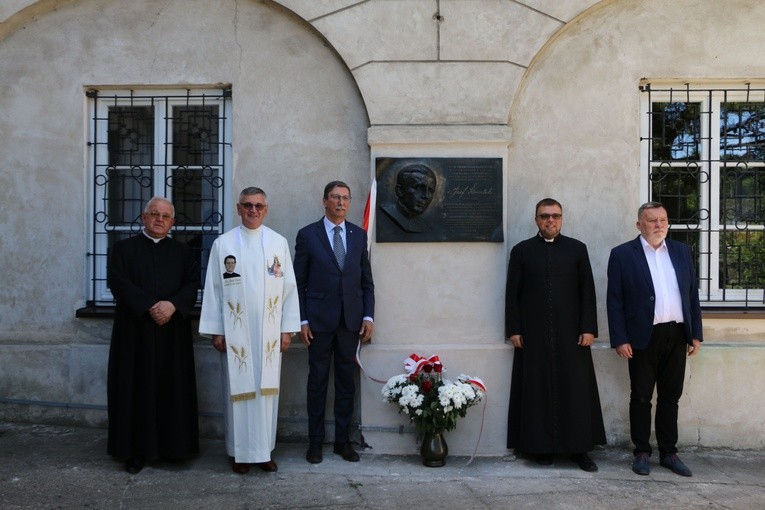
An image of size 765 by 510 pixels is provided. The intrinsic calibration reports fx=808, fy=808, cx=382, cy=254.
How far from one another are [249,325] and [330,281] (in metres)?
0.65

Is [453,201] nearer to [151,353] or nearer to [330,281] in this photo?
[330,281]

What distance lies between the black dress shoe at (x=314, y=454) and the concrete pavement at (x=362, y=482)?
7cm

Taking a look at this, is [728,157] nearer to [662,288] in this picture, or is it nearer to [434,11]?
[662,288]

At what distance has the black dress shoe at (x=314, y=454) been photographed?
5746 mm

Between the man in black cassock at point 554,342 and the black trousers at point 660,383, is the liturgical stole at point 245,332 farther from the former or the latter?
the black trousers at point 660,383

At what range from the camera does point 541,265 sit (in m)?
5.80

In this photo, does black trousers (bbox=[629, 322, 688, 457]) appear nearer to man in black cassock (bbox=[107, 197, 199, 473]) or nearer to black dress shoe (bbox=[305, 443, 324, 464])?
black dress shoe (bbox=[305, 443, 324, 464])

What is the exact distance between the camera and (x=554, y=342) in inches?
228

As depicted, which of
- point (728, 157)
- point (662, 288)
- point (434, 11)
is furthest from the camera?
point (728, 157)

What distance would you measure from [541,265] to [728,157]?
196 centimetres

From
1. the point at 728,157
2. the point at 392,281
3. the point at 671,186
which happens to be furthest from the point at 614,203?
the point at 392,281

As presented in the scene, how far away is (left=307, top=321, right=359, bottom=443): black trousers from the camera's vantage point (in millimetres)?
5789

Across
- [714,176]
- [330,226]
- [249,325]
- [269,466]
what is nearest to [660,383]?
[714,176]

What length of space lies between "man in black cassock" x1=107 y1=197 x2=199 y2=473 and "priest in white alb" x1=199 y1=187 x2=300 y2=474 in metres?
0.26
